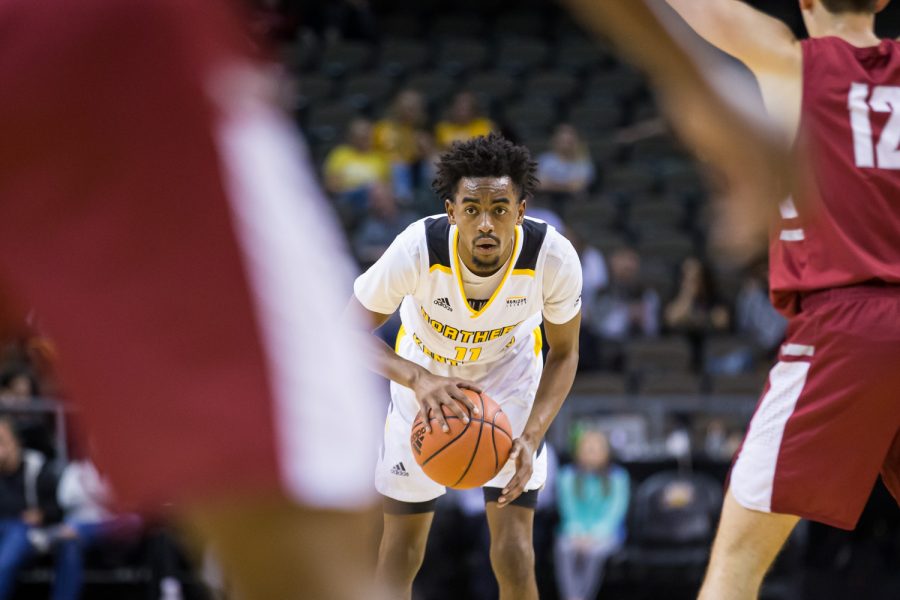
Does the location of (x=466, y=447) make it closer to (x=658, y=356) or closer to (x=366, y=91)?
(x=658, y=356)

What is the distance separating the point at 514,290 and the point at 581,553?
186 inches

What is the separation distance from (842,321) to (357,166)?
31.6 ft

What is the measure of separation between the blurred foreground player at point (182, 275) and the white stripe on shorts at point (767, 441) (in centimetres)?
229

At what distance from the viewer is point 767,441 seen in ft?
12.7

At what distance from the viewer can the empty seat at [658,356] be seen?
11312 millimetres

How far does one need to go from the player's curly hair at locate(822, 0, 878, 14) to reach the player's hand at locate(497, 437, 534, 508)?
200cm

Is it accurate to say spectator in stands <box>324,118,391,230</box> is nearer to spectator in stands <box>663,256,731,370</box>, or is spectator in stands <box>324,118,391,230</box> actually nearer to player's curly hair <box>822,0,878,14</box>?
spectator in stands <box>663,256,731,370</box>

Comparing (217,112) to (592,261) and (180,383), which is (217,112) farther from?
(592,261)

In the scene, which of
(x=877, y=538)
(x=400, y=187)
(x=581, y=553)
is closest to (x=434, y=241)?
(x=581, y=553)

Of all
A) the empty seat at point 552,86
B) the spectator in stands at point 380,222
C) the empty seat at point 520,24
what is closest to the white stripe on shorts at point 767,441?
the spectator in stands at point 380,222

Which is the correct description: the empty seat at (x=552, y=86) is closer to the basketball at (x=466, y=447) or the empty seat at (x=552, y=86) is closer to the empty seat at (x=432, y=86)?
the empty seat at (x=432, y=86)

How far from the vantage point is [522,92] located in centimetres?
1591

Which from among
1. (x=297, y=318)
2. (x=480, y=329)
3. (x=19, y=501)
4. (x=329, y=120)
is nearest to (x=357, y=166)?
(x=329, y=120)

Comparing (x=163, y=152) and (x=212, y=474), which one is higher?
(x=163, y=152)
